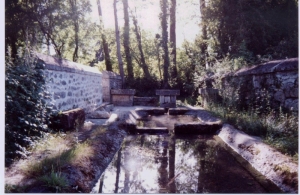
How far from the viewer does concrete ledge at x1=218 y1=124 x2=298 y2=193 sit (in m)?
2.96

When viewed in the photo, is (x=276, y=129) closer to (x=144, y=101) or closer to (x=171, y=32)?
(x=144, y=101)

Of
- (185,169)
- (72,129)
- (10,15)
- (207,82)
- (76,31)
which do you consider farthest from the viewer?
(76,31)

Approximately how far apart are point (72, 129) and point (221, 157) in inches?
113

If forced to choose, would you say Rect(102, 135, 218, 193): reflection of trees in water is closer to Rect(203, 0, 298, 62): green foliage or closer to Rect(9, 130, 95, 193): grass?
Rect(9, 130, 95, 193): grass

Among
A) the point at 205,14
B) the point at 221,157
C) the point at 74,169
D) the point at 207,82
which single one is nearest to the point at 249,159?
the point at 221,157

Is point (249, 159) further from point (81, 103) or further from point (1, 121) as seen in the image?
point (81, 103)

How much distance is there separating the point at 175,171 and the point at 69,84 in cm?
417

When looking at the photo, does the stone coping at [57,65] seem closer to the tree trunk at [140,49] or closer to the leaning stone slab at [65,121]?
the leaning stone slab at [65,121]

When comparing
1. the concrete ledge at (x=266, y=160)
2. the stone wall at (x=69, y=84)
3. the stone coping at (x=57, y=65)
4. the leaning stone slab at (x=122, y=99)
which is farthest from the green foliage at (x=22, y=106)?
the leaning stone slab at (x=122, y=99)

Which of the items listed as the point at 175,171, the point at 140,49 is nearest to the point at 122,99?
the point at 140,49

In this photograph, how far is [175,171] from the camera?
3549mm

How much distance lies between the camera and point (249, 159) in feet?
13.1

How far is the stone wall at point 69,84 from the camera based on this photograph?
550cm

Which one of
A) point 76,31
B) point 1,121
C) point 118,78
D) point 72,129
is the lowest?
point 72,129
